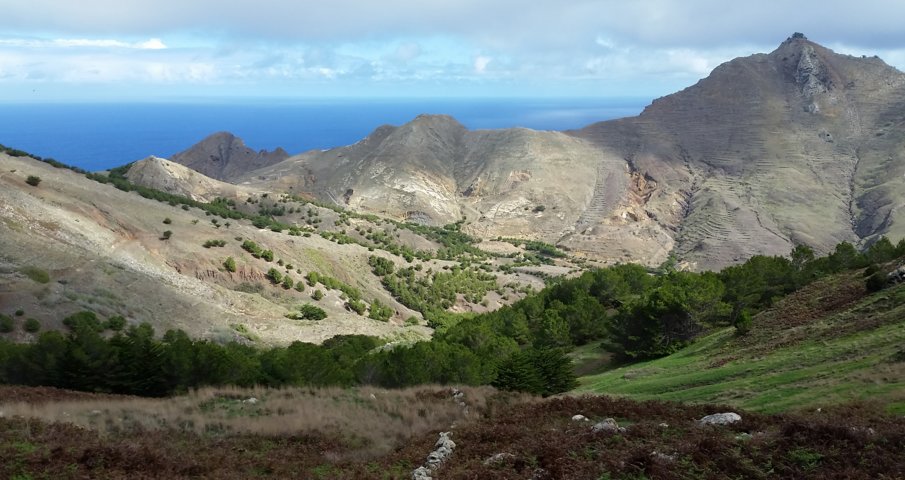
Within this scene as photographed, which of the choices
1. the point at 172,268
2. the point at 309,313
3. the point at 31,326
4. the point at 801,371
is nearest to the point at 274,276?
the point at 309,313

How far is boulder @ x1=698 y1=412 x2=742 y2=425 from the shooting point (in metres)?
14.1

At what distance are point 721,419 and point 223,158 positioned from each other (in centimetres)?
20015

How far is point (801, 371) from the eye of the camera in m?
19.1

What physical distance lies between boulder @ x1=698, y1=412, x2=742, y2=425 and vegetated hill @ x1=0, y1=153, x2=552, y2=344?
1398 inches

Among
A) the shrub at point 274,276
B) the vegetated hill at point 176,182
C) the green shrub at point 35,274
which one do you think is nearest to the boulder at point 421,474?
the green shrub at point 35,274

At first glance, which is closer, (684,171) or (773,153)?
(773,153)

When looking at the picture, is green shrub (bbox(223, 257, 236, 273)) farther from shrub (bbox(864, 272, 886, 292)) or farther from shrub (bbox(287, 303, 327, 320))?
shrub (bbox(864, 272, 886, 292))

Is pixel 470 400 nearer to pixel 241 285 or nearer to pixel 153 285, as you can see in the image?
pixel 153 285

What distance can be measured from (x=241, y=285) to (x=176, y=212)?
1633cm

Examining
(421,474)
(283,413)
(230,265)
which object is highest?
(421,474)

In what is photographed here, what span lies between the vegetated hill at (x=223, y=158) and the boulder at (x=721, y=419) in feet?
611

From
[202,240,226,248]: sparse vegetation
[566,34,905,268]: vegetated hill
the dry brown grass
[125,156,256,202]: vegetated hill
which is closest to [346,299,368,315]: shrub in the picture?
[202,240,226,248]: sparse vegetation

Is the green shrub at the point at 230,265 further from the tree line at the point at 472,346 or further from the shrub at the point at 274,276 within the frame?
the tree line at the point at 472,346

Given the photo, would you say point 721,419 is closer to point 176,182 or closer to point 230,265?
point 230,265
